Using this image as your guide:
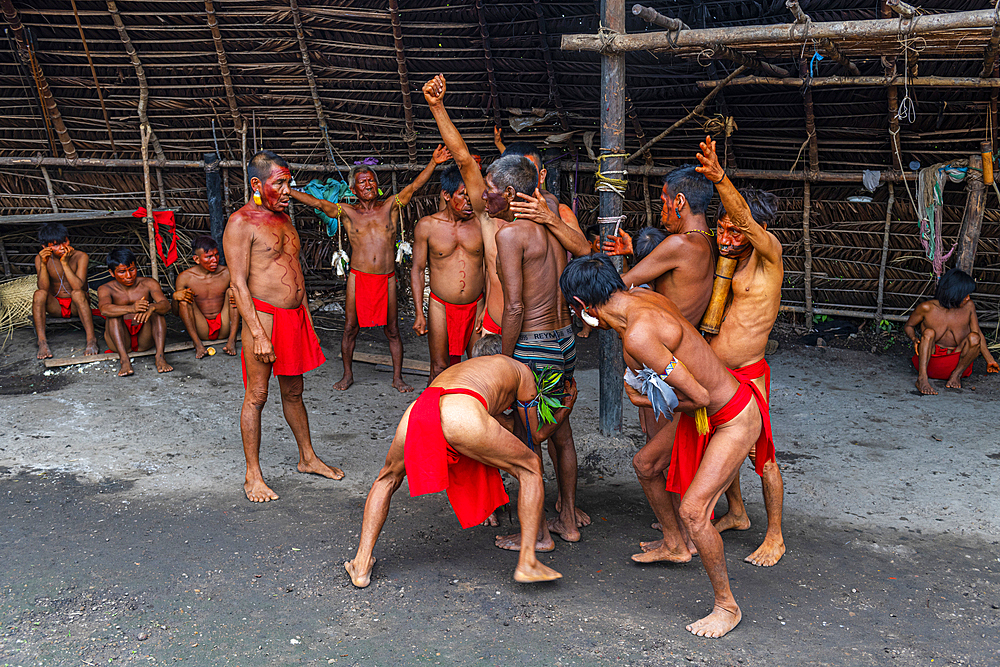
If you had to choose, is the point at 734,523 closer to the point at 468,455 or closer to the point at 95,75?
the point at 468,455

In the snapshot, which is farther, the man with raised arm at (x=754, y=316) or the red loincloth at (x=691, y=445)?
the man with raised arm at (x=754, y=316)

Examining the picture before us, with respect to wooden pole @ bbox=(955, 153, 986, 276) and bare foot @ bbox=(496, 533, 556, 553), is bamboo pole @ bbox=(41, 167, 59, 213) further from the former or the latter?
wooden pole @ bbox=(955, 153, 986, 276)

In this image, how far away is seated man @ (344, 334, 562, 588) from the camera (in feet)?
10.4

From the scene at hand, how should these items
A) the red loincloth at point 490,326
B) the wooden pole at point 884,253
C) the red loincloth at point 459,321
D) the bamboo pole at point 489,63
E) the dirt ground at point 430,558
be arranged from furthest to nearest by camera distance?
the wooden pole at point 884,253
the bamboo pole at point 489,63
the red loincloth at point 459,321
the red loincloth at point 490,326
the dirt ground at point 430,558

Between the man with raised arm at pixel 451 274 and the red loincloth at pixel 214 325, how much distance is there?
7.84ft

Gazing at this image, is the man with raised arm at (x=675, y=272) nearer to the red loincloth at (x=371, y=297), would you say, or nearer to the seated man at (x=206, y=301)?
the red loincloth at (x=371, y=297)

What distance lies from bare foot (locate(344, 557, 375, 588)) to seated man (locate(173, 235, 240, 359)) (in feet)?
13.8

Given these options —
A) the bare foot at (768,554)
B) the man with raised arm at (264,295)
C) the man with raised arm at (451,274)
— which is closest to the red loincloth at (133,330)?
the man with raised arm at (451,274)

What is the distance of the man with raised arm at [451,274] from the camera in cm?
589

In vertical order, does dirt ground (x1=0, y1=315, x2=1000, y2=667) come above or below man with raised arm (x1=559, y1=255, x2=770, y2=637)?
Answer: below

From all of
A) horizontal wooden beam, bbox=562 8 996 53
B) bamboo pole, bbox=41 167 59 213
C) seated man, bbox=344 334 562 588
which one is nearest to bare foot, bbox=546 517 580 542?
seated man, bbox=344 334 562 588

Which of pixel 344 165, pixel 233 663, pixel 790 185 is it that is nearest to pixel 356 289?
pixel 344 165

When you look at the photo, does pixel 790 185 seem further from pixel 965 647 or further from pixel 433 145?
pixel 965 647

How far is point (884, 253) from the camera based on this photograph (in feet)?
25.3
